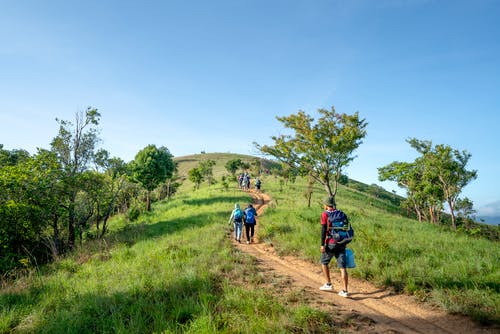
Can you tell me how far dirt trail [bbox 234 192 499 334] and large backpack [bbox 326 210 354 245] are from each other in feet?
4.45

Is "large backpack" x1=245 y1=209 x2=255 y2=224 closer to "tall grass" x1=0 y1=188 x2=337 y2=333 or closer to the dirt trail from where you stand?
"tall grass" x1=0 y1=188 x2=337 y2=333

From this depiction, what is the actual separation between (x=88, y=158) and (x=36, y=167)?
335 centimetres

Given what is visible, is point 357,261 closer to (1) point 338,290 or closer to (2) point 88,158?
(1) point 338,290

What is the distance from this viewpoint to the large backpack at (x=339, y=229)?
245 inches

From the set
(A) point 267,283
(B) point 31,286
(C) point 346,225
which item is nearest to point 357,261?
(C) point 346,225

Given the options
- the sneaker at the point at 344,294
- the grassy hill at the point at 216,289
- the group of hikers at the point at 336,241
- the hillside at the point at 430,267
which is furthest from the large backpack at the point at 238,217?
the sneaker at the point at 344,294

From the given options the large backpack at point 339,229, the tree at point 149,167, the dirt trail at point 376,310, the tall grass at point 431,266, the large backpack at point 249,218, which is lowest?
the dirt trail at point 376,310

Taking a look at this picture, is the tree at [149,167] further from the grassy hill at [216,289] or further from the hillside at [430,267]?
the hillside at [430,267]

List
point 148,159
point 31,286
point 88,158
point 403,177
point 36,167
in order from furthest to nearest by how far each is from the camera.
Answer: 1. point 403,177
2. point 148,159
3. point 88,158
4. point 36,167
5. point 31,286

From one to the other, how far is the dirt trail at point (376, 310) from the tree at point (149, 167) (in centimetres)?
2521

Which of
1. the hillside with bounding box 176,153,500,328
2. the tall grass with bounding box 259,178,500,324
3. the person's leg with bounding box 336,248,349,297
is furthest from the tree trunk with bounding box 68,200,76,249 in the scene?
the person's leg with bounding box 336,248,349,297

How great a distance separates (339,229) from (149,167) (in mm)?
27015

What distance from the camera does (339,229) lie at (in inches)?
248

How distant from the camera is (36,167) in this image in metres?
13.8
